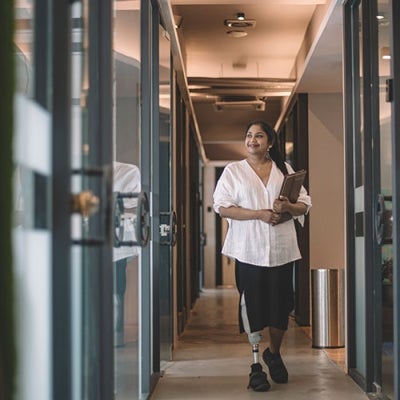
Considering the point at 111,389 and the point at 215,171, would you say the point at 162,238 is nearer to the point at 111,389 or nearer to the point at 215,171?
the point at 111,389

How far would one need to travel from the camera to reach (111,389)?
7.50 feet

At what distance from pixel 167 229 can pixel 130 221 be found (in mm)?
1916

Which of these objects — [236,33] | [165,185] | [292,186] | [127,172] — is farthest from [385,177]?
[236,33]

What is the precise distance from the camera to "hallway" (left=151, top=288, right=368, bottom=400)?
3.92m

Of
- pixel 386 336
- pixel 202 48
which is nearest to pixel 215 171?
pixel 202 48

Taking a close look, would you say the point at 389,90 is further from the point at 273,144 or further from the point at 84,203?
the point at 84,203

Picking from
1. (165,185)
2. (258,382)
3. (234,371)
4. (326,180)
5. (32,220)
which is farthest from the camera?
(326,180)

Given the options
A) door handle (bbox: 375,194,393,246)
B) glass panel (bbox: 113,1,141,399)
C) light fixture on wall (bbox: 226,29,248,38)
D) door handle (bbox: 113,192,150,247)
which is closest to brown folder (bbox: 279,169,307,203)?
door handle (bbox: 375,194,393,246)

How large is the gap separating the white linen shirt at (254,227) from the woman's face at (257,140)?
0.33 feet

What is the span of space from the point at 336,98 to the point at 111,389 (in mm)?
5447

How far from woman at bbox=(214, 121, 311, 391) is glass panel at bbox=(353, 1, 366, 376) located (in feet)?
1.11

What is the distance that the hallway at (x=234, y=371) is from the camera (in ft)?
12.9

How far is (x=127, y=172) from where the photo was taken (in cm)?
297

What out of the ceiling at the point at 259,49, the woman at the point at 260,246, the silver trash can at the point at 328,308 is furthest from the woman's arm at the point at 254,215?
the silver trash can at the point at 328,308
